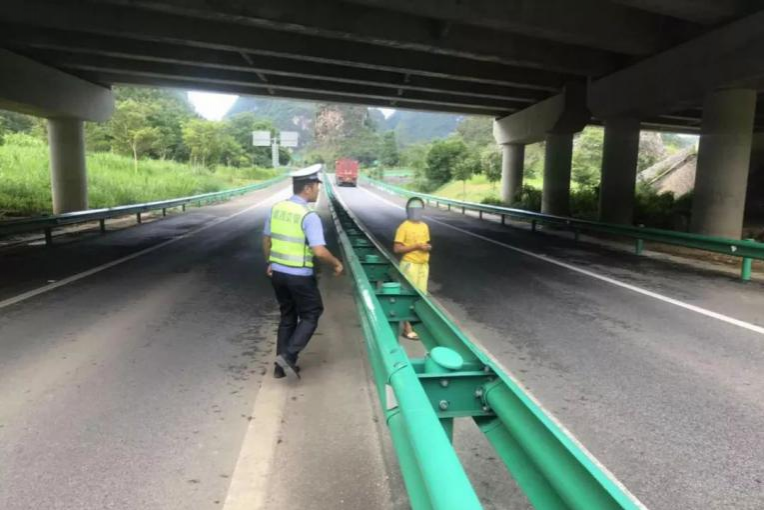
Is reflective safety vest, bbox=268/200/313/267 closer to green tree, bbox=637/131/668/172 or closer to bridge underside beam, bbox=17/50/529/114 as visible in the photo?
bridge underside beam, bbox=17/50/529/114

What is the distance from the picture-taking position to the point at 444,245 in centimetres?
1602

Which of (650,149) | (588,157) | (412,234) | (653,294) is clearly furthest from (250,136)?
(412,234)

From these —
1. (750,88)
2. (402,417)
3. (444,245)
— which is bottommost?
(444,245)

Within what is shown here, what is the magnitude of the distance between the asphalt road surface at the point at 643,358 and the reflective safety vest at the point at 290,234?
230 centimetres

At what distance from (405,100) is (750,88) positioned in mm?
15921

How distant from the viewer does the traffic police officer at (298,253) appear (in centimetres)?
500

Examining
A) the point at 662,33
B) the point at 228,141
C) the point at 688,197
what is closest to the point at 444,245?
the point at 662,33

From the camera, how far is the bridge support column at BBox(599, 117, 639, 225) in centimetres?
1970

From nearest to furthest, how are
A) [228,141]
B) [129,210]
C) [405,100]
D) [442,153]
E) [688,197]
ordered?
[129,210] → [688,197] → [405,100] → [442,153] → [228,141]

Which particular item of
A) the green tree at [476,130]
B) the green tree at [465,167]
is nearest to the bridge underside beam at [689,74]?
the green tree at [465,167]

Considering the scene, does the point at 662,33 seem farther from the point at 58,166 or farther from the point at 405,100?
the point at 58,166

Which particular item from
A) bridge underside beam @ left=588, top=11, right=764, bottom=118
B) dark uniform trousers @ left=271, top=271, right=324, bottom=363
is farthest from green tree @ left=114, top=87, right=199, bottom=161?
dark uniform trousers @ left=271, top=271, right=324, bottom=363

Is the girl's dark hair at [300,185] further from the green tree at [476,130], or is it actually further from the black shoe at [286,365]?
the green tree at [476,130]

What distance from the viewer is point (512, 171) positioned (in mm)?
32750
